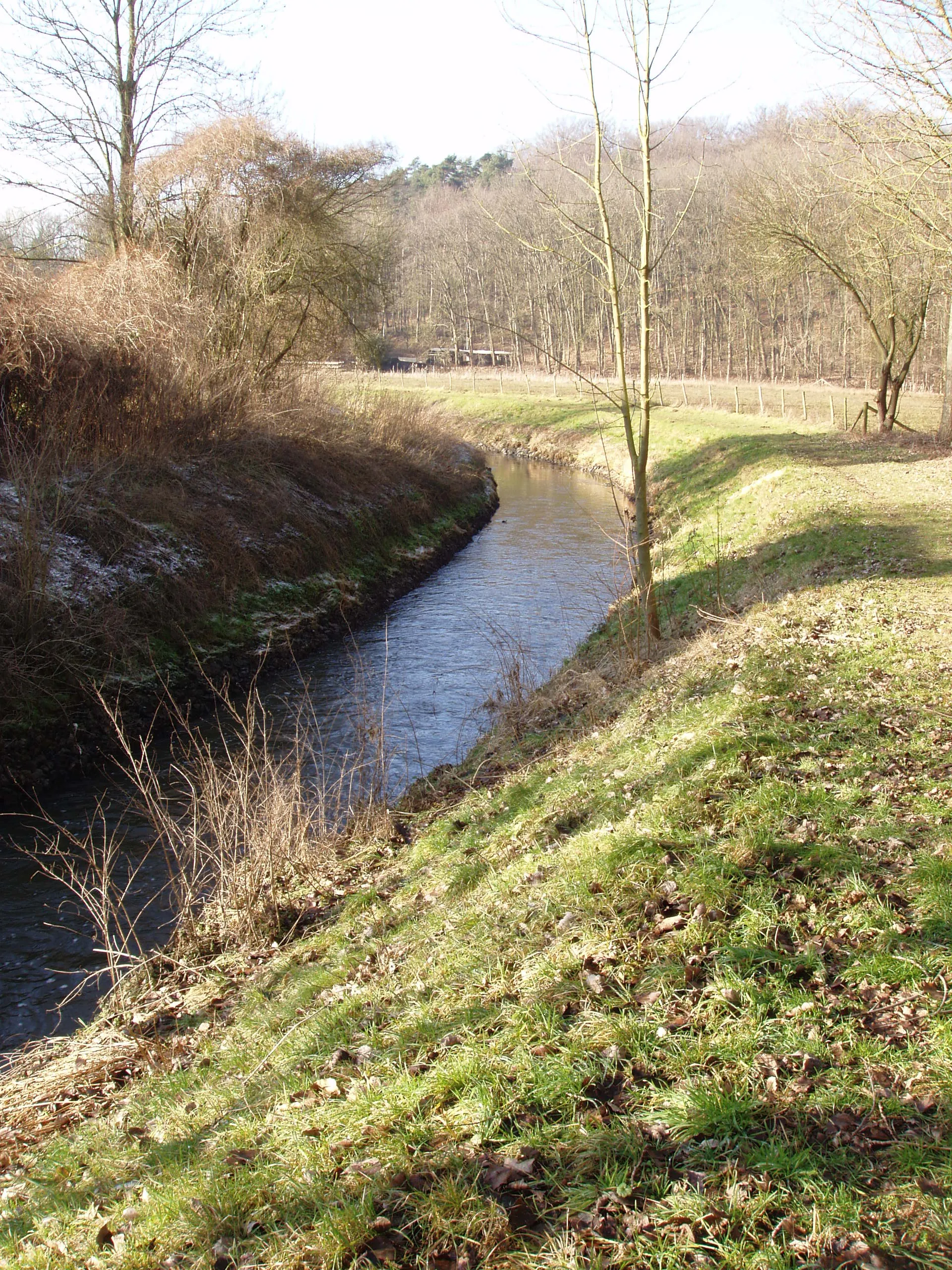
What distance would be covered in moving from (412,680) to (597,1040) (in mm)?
9730

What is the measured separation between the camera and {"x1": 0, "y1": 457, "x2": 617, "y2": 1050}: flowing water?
23.4 feet

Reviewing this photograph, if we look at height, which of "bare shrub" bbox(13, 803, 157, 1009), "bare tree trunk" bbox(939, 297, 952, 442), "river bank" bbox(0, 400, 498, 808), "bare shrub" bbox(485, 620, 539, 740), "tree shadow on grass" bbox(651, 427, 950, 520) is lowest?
"bare shrub" bbox(13, 803, 157, 1009)

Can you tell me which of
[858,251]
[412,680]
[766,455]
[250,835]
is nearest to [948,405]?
[766,455]

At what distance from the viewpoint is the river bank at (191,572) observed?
37.9 ft

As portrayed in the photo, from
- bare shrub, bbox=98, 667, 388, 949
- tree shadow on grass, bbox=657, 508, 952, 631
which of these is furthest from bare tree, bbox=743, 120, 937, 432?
bare shrub, bbox=98, 667, 388, 949

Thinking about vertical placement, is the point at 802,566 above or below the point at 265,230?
below

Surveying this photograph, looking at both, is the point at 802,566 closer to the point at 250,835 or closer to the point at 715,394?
the point at 250,835

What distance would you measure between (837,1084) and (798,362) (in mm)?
59466

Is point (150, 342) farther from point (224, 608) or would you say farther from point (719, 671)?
point (719, 671)

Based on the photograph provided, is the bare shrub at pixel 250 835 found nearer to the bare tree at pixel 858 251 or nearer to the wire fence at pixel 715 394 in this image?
the wire fence at pixel 715 394

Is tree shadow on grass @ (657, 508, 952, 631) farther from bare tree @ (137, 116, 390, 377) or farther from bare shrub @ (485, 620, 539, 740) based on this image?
bare tree @ (137, 116, 390, 377)

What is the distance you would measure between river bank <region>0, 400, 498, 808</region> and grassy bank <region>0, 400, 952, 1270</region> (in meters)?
5.73

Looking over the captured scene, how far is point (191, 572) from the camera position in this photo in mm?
15336

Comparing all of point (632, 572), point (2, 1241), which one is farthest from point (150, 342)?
point (2, 1241)
